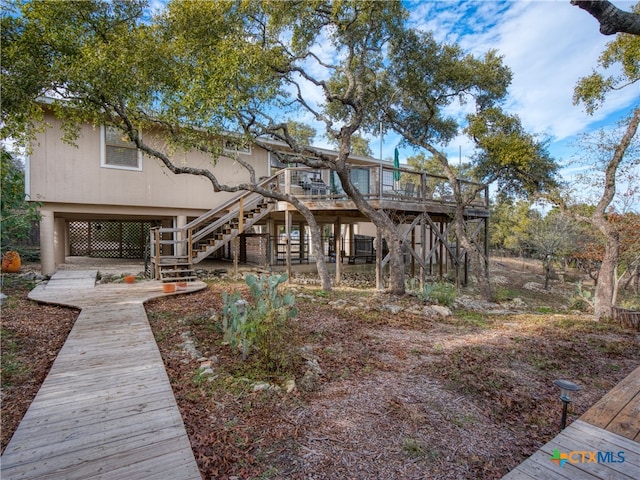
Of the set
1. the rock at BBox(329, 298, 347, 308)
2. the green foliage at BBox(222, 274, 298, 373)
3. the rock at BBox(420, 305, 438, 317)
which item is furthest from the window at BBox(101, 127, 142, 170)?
the rock at BBox(420, 305, 438, 317)

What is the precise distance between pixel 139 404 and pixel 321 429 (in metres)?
1.49

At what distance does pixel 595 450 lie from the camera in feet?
7.75

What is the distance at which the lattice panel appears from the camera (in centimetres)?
1491

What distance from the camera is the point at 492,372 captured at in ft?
12.5

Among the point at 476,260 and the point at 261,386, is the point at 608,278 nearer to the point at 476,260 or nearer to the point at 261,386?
the point at 476,260

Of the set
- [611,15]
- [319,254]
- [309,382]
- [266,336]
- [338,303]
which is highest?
[611,15]

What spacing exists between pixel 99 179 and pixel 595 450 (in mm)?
11010

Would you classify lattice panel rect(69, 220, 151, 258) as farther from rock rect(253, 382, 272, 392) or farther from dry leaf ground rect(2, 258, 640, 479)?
rock rect(253, 382, 272, 392)

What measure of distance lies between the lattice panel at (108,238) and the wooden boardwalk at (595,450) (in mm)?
15017

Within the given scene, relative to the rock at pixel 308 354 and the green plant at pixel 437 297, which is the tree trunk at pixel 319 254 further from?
the rock at pixel 308 354

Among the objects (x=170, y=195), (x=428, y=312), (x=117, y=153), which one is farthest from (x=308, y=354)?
(x=117, y=153)

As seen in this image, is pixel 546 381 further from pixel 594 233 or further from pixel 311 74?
pixel 594 233

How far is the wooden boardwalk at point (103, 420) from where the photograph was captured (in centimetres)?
209

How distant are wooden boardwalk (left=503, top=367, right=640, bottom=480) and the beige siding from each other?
30.7 feet
